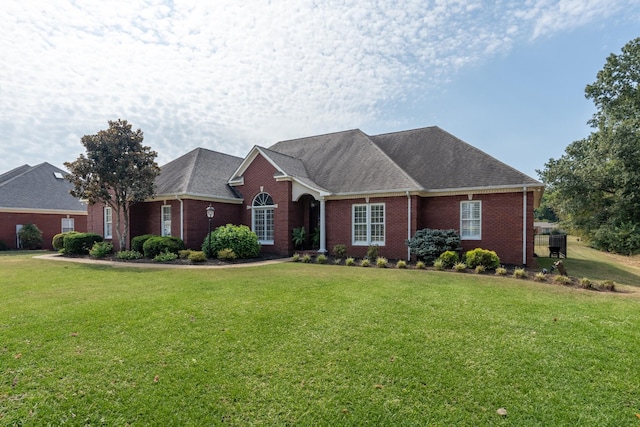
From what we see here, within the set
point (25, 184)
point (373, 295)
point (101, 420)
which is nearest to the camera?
point (101, 420)

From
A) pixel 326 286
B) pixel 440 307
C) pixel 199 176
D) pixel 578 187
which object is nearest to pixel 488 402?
pixel 440 307

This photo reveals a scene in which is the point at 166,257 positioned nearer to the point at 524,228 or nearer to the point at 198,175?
the point at 198,175

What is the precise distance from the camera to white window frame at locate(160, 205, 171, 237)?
64.6 feet

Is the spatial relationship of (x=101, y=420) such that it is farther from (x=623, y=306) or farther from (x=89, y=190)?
(x=89, y=190)

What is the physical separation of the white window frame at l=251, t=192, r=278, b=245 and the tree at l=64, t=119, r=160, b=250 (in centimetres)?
549

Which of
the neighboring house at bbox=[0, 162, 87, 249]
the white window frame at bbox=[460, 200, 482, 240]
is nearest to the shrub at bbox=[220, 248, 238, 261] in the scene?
the white window frame at bbox=[460, 200, 482, 240]

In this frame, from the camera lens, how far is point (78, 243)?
65.5ft

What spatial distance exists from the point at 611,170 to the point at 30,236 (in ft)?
134

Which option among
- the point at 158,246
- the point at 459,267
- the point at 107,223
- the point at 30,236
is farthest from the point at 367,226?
the point at 30,236

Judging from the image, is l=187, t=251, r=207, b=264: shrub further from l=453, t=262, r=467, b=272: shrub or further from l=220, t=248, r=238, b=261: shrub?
l=453, t=262, r=467, b=272: shrub

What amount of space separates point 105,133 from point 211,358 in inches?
655

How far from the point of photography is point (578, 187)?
24.0 m

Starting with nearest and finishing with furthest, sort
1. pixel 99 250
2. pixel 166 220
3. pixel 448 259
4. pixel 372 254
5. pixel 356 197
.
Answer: pixel 448 259 → pixel 372 254 → pixel 356 197 → pixel 99 250 → pixel 166 220

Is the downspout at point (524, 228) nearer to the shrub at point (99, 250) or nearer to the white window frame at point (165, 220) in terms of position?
the white window frame at point (165, 220)
